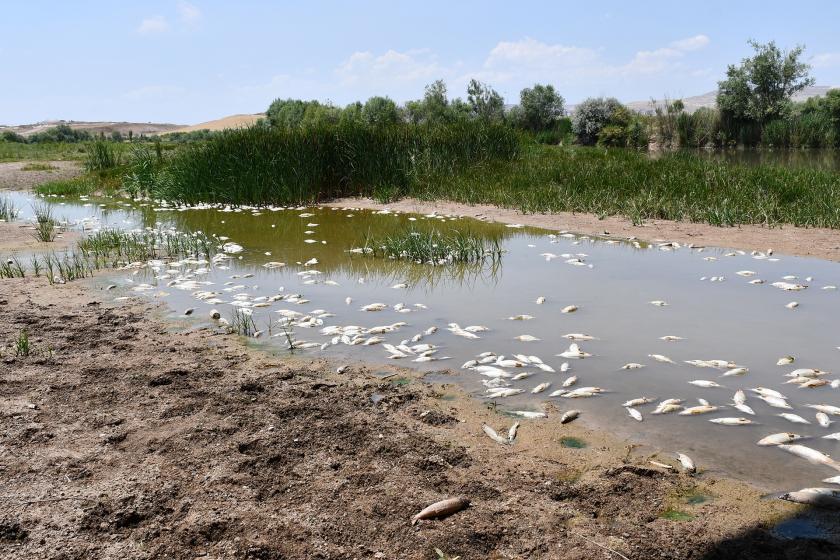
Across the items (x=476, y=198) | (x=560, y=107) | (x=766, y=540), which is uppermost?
(x=560, y=107)

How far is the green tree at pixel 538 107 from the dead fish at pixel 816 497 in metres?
57.7

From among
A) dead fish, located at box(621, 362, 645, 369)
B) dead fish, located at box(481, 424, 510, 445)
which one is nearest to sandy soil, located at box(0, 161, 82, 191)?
dead fish, located at box(621, 362, 645, 369)

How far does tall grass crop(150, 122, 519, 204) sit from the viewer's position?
19859 millimetres

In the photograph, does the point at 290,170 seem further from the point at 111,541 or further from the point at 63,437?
the point at 111,541

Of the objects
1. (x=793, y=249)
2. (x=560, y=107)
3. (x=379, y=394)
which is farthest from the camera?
(x=560, y=107)

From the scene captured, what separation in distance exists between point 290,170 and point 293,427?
16.2 metres

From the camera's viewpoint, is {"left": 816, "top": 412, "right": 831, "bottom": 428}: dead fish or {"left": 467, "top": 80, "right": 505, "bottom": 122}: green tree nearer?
{"left": 816, "top": 412, "right": 831, "bottom": 428}: dead fish

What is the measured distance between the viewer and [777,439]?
14.8ft

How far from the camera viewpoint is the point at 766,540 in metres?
3.34

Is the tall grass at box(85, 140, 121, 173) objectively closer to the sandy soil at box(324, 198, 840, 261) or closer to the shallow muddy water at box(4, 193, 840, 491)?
the shallow muddy water at box(4, 193, 840, 491)

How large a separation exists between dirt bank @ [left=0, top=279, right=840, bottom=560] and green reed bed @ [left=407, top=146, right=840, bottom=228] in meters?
10.6

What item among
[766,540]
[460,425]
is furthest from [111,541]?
[766,540]

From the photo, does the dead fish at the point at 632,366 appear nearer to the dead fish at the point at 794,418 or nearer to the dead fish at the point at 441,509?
the dead fish at the point at 794,418

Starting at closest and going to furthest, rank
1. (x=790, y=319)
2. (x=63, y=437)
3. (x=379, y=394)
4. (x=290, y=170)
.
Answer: (x=63, y=437)
(x=379, y=394)
(x=790, y=319)
(x=290, y=170)
